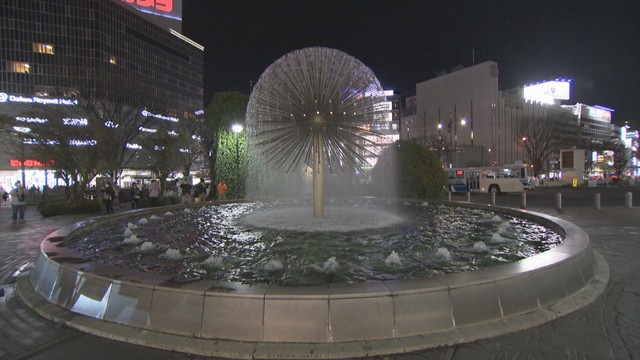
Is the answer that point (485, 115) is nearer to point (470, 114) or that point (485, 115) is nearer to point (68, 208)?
point (470, 114)

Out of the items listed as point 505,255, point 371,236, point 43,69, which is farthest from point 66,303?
point 43,69

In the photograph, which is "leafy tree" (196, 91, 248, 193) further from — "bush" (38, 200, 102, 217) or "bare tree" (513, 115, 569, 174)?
"bare tree" (513, 115, 569, 174)

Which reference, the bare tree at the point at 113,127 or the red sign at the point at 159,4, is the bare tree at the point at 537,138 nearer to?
the bare tree at the point at 113,127

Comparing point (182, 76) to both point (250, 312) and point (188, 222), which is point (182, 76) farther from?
point (250, 312)

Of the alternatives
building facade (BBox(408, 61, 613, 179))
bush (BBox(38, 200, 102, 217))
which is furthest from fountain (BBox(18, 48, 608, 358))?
building facade (BBox(408, 61, 613, 179))

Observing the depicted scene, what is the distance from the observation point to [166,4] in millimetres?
97062

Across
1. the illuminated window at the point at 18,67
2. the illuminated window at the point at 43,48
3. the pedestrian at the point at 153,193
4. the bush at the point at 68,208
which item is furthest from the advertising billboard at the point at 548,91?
the illuminated window at the point at 18,67

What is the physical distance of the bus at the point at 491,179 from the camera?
37.8 metres

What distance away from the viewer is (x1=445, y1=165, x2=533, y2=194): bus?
3781cm

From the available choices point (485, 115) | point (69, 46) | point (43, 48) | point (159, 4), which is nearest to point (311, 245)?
point (43, 48)

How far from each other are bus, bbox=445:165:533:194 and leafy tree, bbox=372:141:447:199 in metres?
15.1

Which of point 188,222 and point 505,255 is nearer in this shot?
point 505,255

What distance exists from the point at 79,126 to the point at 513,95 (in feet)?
354

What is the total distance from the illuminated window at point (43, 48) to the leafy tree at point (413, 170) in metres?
76.3
